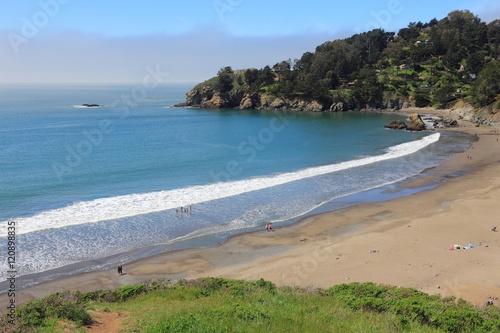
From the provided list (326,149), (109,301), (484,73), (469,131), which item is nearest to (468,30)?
(484,73)

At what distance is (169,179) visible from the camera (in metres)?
40.0

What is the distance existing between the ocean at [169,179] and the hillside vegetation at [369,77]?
32.3m

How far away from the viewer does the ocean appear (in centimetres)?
2541

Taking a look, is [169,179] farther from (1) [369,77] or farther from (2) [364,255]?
(1) [369,77]

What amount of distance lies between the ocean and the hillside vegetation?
32.3 m

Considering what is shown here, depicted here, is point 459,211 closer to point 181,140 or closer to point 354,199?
point 354,199

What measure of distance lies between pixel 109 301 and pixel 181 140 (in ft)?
165

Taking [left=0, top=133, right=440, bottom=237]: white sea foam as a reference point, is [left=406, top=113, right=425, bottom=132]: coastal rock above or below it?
above

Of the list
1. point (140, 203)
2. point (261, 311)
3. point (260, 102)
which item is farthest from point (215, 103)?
point (261, 311)

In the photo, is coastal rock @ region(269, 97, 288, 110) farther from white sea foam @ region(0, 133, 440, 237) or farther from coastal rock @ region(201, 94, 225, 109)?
white sea foam @ region(0, 133, 440, 237)

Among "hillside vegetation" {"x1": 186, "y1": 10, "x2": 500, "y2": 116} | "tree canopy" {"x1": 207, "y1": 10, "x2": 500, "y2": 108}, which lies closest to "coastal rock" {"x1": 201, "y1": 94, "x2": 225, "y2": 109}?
"hillside vegetation" {"x1": 186, "y1": 10, "x2": 500, "y2": 116}

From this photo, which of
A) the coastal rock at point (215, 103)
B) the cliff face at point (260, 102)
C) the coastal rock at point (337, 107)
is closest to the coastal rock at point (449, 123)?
the cliff face at point (260, 102)

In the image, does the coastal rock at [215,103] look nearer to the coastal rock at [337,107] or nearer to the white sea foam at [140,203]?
the coastal rock at [337,107]

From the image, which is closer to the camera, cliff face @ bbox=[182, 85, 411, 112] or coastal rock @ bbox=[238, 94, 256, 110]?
cliff face @ bbox=[182, 85, 411, 112]
